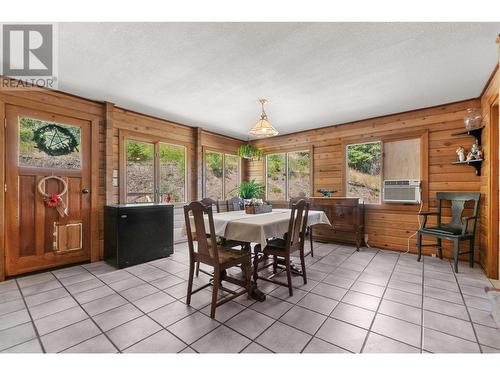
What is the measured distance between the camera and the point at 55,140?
3346mm

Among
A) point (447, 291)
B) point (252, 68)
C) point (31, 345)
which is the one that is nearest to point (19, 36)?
point (252, 68)

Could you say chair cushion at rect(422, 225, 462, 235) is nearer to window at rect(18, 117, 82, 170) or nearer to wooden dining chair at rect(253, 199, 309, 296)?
wooden dining chair at rect(253, 199, 309, 296)

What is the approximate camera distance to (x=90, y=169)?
Result: 12.0 ft

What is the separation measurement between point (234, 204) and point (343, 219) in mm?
2235

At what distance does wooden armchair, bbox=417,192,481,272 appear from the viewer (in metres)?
3.21

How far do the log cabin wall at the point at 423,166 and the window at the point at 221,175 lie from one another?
6.58ft

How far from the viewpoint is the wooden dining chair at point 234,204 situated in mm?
3645

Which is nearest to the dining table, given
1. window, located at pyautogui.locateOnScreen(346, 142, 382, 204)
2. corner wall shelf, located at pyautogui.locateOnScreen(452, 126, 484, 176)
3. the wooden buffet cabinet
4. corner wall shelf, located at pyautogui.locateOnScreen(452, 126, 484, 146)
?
the wooden buffet cabinet

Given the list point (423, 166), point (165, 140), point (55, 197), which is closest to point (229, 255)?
point (55, 197)

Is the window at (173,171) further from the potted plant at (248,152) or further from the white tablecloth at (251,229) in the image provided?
the white tablecloth at (251,229)

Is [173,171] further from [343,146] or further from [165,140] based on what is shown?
[343,146]

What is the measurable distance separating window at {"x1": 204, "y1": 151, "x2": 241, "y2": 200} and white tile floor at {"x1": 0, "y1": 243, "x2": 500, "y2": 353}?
278 centimetres
